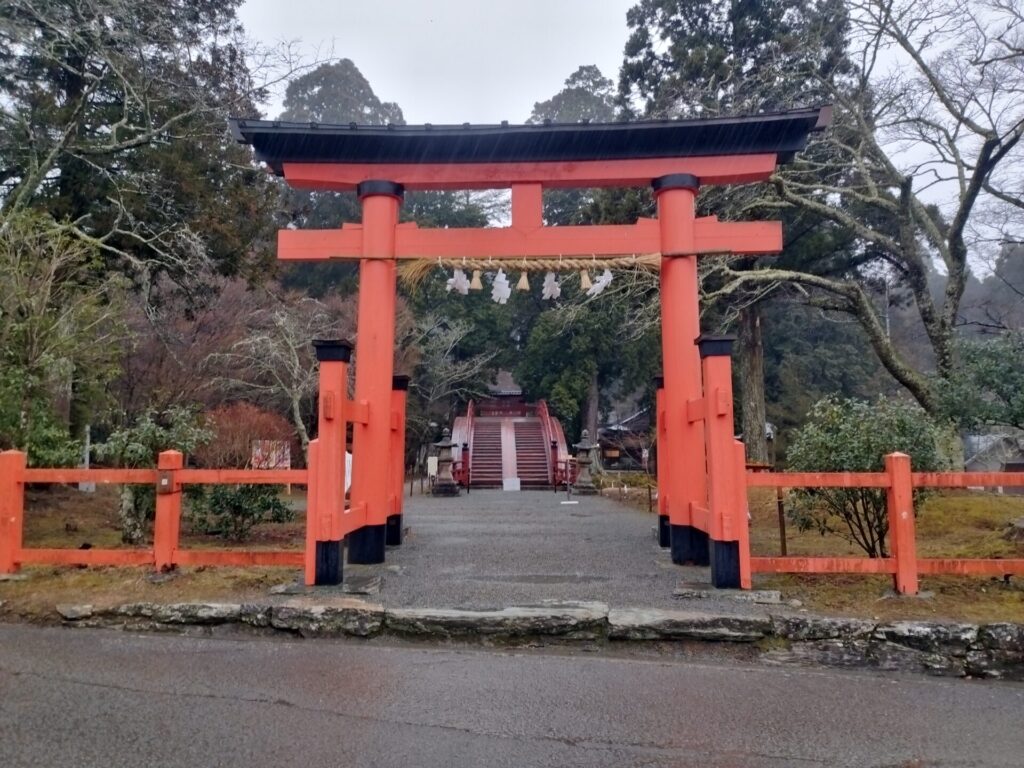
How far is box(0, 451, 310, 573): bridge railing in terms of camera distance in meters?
5.68

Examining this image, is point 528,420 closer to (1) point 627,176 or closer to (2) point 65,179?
(2) point 65,179

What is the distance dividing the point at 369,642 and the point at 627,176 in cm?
495

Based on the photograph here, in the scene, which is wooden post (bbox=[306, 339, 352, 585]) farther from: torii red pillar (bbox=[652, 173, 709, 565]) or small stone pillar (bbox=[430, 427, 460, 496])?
small stone pillar (bbox=[430, 427, 460, 496])

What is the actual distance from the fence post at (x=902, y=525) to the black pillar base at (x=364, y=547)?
451 centimetres

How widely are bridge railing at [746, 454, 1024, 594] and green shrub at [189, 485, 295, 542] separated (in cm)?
566

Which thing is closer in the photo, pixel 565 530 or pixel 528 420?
pixel 565 530

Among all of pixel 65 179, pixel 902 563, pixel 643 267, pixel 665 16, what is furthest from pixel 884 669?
pixel 665 16

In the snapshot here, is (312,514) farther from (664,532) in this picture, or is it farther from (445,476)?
(445,476)

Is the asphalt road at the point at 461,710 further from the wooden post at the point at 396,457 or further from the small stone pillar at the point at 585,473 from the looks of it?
the small stone pillar at the point at 585,473

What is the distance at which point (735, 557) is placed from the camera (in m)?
5.47

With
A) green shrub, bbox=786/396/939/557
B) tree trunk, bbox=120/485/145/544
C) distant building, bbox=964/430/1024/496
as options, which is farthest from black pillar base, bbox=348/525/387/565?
distant building, bbox=964/430/1024/496

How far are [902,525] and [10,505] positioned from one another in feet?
24.1

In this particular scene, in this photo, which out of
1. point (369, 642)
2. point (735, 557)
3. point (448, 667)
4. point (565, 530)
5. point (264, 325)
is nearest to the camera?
point (448, 667)

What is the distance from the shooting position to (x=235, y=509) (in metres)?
8.03
